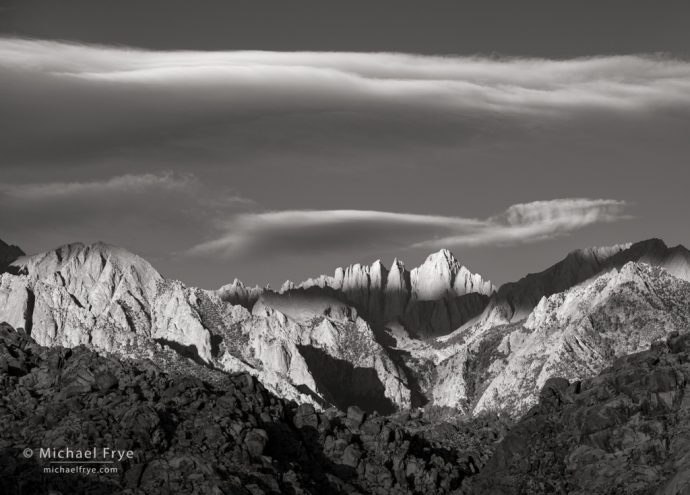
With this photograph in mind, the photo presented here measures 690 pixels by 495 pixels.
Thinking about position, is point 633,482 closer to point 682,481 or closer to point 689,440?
point 689,440

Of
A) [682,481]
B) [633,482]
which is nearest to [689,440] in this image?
[633,482]

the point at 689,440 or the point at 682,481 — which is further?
the point at 689,440

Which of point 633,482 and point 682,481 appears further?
point 633,482

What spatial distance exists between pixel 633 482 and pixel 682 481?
2641 centimetres

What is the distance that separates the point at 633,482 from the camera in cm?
19862

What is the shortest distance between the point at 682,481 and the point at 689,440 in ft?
90.3

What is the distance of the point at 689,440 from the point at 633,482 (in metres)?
8.58

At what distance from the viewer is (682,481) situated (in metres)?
172

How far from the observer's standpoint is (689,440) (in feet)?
654
